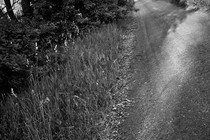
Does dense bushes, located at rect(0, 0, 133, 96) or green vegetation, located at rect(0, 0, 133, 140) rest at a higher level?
dense bushes, located at rect(0, 0, 133, 96)

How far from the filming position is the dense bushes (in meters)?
4.26

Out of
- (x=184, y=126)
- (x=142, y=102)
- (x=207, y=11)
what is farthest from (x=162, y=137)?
(x=207, y=11)

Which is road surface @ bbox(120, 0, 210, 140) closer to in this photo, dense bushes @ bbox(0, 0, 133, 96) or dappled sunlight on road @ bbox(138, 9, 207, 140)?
dappled sunlight on road @ bbox(138, 9, 207, 140)

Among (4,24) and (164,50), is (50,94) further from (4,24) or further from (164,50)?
(164,50)

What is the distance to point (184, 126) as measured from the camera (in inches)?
115

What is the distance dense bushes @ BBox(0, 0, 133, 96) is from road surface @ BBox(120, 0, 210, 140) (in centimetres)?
248

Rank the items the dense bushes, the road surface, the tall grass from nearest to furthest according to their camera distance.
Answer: the road surface
the tall grass
the dense bushes

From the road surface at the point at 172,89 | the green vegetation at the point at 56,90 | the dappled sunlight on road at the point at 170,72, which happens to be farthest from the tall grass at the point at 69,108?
the dappled sunlight on road at the point at 170,72

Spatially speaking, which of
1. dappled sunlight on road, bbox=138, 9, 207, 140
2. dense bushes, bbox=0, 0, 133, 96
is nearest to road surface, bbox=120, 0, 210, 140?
dappled sunlight on road, bbox=138, 9, 207, 140

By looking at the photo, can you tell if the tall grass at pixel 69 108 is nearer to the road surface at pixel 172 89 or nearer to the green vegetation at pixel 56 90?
the green vegetation at pixel 56 90

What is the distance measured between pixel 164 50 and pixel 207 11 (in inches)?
Answer: 180

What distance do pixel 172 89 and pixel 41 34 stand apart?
15.8 ft

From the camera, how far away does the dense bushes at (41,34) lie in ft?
14.0

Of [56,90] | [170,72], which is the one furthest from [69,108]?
[170,72]
